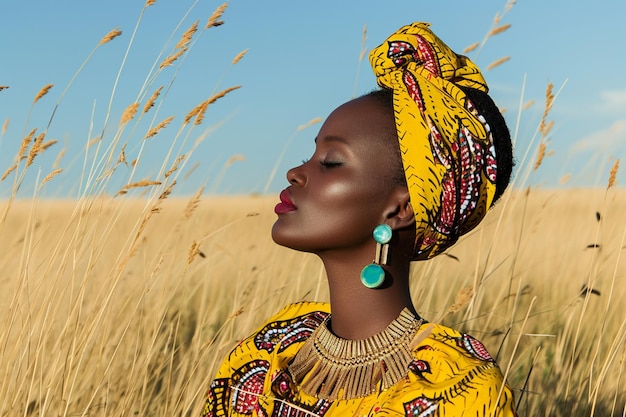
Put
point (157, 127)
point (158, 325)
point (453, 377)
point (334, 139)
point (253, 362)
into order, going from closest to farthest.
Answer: point (453, 377) < point (334, 139) < point (253, 362) < point (157, 127) < point (158, 325)

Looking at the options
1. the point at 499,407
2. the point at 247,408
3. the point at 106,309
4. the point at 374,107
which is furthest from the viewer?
the point at 106,309

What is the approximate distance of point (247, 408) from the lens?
2.45 meters

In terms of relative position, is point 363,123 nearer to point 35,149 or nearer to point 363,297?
point 363,297

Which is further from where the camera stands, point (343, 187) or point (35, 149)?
point (35, 149)

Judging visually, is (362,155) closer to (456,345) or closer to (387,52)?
(387,52)

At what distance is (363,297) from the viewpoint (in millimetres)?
2236

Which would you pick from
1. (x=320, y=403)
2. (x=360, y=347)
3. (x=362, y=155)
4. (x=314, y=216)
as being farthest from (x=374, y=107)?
(x=320, y=403)

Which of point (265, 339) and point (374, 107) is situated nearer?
point (374, 107)

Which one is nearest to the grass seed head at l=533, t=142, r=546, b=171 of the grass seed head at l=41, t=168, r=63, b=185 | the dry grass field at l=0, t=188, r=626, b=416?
the dry grass field at l=0, t=188, r=626, b=416

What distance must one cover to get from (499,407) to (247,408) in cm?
76

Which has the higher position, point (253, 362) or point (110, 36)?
point (110, 36)

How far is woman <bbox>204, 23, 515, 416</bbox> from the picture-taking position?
7.15 ft

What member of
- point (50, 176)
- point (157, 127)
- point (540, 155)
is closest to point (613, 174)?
point (540, 155)

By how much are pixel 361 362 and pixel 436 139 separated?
600mm
